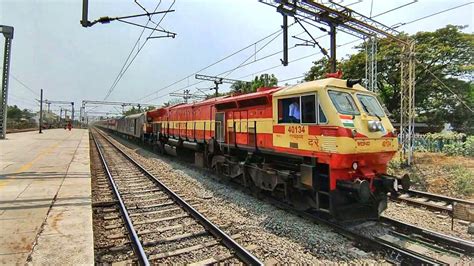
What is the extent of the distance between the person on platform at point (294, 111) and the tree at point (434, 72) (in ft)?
63.7

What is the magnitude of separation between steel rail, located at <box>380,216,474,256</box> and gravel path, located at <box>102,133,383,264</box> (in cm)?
154

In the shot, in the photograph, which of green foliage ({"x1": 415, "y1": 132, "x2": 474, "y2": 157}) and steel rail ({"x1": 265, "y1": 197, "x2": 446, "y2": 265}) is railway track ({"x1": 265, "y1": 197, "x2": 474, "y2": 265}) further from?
green foliage ({"x1": 415, "y1": 132, "x2": 474, "y2": 157})

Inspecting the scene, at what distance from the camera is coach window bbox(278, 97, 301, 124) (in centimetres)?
728

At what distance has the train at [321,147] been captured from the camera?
631 cm

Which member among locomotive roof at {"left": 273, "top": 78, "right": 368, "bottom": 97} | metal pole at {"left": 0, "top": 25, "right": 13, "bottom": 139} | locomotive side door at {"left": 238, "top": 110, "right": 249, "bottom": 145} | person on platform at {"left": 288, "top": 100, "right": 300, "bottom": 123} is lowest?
locomotive side door at {"left": 238, "top": 110, "right": 249, "bottom": 145}

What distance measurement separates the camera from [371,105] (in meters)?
7.40

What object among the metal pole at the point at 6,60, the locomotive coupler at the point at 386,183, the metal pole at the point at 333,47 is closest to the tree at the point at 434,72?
the metal pole at the point at 333,47

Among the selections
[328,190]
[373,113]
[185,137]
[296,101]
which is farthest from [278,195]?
[185,137]

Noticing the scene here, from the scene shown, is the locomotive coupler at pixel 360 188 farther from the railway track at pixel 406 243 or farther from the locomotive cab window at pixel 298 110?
the locomotive cab window at pixel 298 110

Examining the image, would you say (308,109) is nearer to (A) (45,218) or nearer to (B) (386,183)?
(B) (386,183)

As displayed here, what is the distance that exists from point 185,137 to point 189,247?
10.5 m

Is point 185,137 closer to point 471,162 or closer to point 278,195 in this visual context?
point 278,195

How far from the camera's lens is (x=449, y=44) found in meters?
28.0

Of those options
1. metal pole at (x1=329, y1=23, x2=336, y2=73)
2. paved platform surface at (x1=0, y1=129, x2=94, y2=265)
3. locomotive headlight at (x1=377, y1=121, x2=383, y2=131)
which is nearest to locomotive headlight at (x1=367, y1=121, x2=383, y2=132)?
locomotive headlight at (x1=377, y1=121, x2=383, y2=131)
